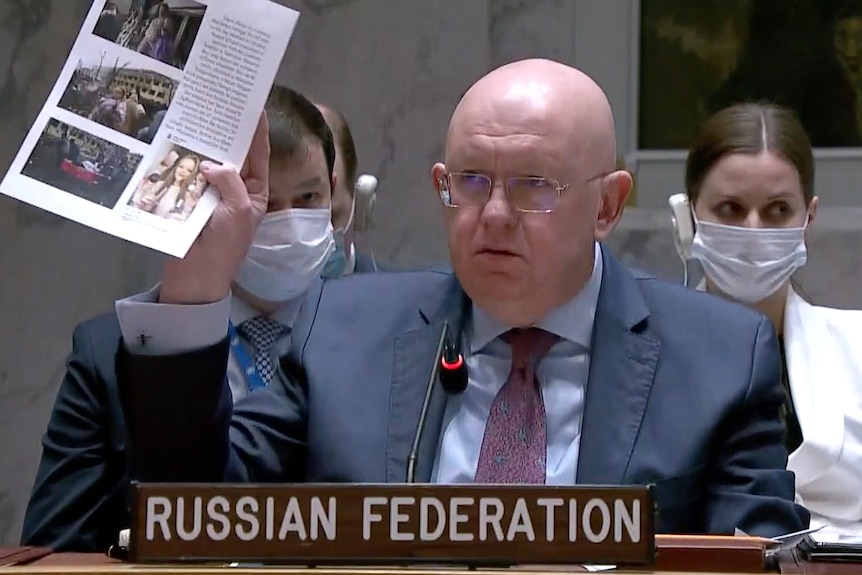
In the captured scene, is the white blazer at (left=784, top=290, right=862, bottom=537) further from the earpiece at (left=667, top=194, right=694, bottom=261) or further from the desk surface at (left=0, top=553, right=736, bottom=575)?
the desk surface at (left=0, top=553, right=736, bottom=575)

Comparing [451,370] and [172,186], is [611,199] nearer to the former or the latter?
[451,370]

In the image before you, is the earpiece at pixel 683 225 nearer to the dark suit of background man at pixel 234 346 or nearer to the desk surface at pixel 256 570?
the dark suit of background man at pixel 234 346

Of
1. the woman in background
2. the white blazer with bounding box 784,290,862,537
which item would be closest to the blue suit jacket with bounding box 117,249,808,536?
the white blazer with bounding box 784,290,862,537

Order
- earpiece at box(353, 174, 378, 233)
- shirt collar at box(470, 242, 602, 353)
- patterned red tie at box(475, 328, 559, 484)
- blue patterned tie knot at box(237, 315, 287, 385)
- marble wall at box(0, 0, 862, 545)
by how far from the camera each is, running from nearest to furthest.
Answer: patterned red tie at box(475, 328, 559, 484) < shirt collar at box(470, 242, 602, 353) < blue patterned tie knot at box(237, 315, 287, 385) < earpiece at box(353, 174, 378, 233) < marble wall at box(0, 0, 862, 545)

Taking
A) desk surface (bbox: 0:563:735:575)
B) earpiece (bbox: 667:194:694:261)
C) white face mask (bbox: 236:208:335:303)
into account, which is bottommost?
desk surface (bbox: 0:563:735:575)

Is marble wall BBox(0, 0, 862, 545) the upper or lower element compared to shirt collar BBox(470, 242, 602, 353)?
upper

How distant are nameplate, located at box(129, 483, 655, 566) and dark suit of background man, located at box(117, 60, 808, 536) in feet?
1.97

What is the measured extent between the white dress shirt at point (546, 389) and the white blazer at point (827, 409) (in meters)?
1.00

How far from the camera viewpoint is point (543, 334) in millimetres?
2188

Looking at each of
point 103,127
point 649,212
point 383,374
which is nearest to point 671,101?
point 649,212

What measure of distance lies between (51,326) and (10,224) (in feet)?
1.28

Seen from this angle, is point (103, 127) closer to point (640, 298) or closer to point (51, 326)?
point (640, 298)

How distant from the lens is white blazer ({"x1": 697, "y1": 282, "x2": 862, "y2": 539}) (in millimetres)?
2980

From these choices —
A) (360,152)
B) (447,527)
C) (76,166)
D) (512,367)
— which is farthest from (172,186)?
(360,152)
